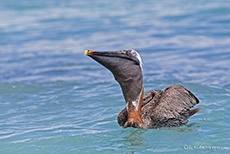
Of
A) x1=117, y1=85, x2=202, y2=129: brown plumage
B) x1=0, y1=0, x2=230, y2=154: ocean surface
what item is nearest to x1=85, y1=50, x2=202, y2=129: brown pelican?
x1=117, y1=85, x2=202, y2=129: brown plumage

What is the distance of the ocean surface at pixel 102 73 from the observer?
6402mm

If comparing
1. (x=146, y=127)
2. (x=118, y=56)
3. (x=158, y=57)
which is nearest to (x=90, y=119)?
(x=146, y=127)

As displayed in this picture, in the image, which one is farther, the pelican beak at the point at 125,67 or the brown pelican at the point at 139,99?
the brown pelican at the point at 139,99

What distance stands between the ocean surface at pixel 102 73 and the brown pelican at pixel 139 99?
0.53ft

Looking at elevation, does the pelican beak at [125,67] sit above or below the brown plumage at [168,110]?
above

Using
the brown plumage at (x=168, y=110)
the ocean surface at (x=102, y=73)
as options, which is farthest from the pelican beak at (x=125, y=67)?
the ocean surface at (x=102, y=73)

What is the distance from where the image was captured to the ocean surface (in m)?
6.40

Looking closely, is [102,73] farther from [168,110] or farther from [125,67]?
[125,67]

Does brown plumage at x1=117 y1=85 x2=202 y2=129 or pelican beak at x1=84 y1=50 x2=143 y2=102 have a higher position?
pelican beak at x1=84 y1=50 x2=143 y2=102

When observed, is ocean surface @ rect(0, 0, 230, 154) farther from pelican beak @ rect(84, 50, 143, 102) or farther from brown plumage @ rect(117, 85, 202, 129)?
pelican beak @ rect(84, 50, 143, 102)

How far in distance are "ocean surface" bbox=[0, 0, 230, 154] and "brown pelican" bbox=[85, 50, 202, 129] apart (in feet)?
0.53

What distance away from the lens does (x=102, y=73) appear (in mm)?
11734

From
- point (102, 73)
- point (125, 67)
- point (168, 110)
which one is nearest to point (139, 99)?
point (168, 110)

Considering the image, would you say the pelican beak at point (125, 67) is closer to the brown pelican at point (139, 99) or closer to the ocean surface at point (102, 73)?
the brown pelican at point (139, 99)
